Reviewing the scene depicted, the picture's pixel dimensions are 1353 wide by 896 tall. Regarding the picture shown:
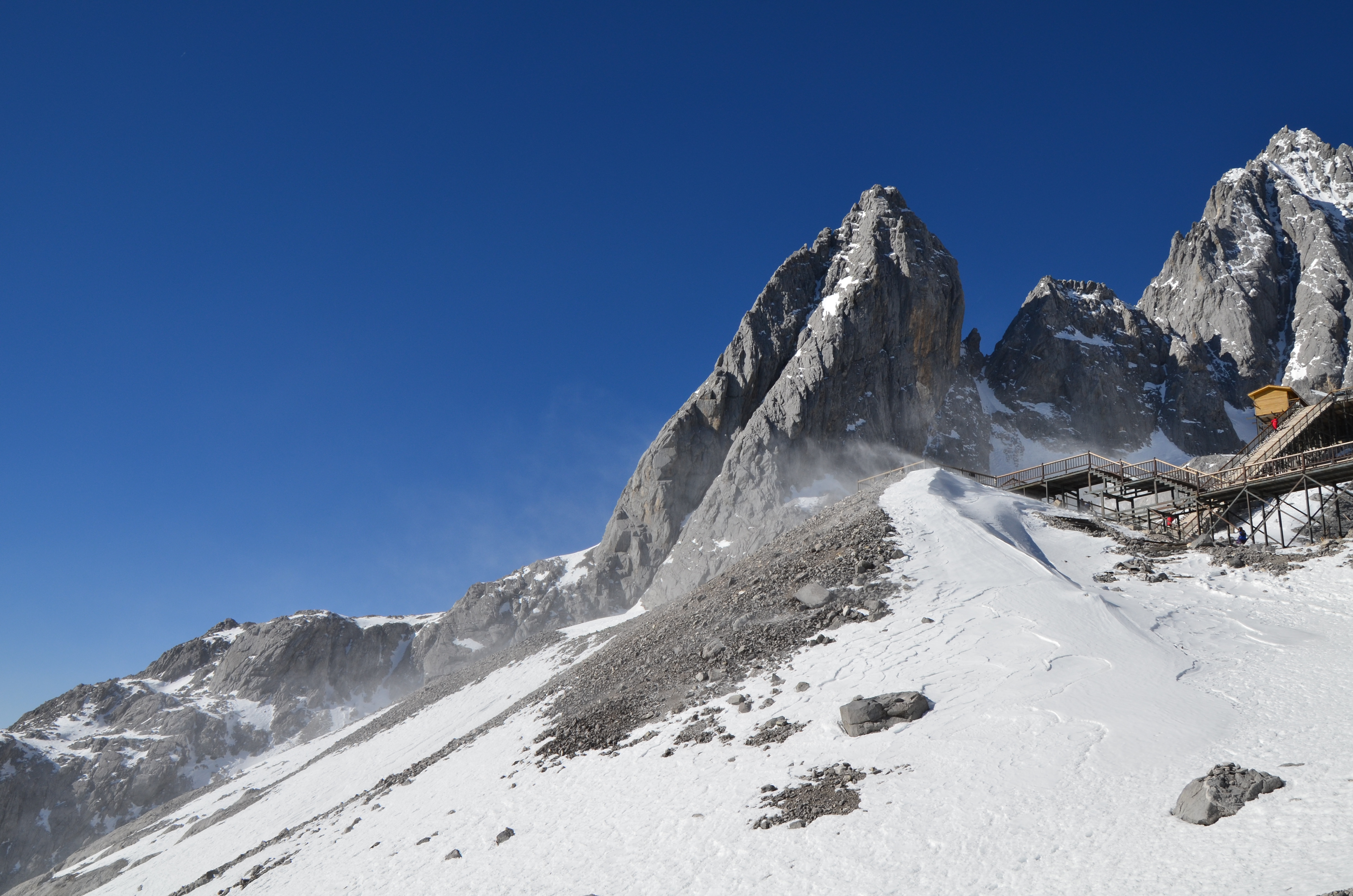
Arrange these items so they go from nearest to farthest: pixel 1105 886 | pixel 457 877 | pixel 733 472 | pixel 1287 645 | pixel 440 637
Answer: pixel 1105 886 < pixel 457 877 < pixel 1287 645 < pixel 733 472 < pixel 440 637

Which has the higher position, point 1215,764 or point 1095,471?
point 1095,471

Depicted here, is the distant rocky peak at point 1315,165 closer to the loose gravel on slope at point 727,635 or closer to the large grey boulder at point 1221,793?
the loose gravel on slope at point 727,635

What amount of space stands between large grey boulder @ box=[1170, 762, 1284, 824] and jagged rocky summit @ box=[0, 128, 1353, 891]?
1689 inches

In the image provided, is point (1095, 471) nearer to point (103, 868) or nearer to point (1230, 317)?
point (103, 868)

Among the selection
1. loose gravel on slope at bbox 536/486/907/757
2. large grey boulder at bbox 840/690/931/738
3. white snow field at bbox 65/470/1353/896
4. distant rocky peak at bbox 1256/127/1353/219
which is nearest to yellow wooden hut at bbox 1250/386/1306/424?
white snow field at bbox 65/470/1353/896

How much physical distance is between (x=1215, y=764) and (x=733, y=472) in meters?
59.2

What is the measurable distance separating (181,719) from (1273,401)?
95.4 meters

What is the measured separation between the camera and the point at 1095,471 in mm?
35062

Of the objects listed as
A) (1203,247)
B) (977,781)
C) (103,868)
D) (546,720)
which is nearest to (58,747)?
(103,868)

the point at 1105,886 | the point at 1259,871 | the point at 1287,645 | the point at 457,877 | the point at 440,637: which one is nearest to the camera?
the point at 1259,871

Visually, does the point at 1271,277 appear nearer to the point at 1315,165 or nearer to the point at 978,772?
the point at 1315,165

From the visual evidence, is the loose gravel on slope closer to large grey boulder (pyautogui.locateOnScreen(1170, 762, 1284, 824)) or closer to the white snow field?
the white snow field

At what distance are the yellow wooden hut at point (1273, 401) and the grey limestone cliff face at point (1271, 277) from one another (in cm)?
6486

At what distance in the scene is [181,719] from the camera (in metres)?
72.8
